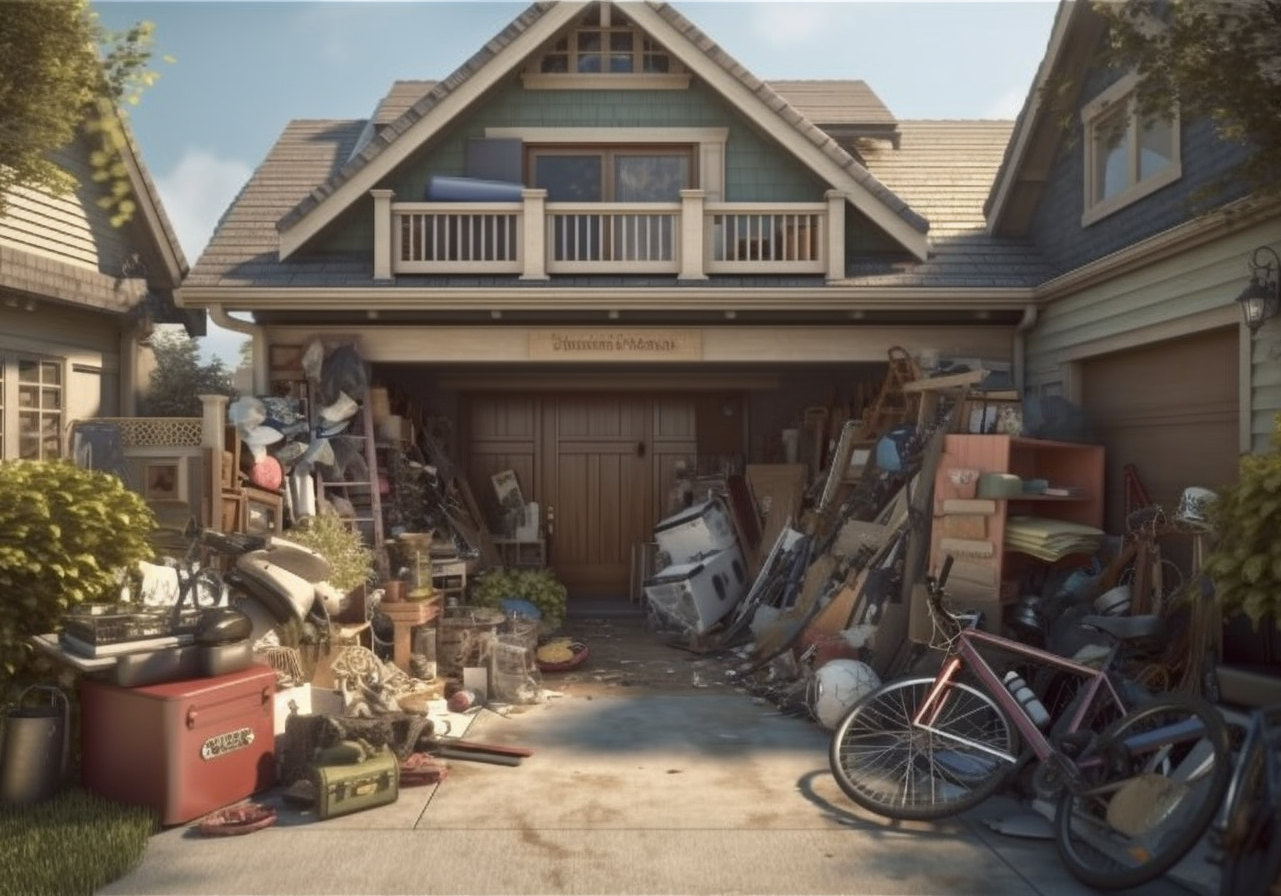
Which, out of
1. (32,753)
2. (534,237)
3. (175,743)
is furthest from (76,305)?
(175,743)

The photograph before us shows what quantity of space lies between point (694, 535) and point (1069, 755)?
5881 millimetres

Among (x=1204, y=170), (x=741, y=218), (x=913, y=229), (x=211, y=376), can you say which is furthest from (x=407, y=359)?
(x=211, y=376)

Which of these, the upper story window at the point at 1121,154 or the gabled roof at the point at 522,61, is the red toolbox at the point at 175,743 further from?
the upper story window at the point at 1121,154

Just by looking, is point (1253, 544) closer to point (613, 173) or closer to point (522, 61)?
point (613, 173)

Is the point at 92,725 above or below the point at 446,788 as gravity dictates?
above

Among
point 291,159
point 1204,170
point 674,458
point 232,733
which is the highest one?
point 291,159

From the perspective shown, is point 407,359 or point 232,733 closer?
point 232,733

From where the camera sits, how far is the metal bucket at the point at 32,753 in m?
5.07

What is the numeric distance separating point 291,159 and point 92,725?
8.55m

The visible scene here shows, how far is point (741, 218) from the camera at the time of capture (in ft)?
32.9

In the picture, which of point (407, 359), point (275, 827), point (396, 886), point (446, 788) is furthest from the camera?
point (407, 359)

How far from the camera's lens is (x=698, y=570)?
995 centimetres

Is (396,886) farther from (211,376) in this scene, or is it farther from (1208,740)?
(211,376)

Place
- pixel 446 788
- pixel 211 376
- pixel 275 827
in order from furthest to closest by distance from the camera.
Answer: pixel 211 376, pixel 446 788, pixel 275 827
